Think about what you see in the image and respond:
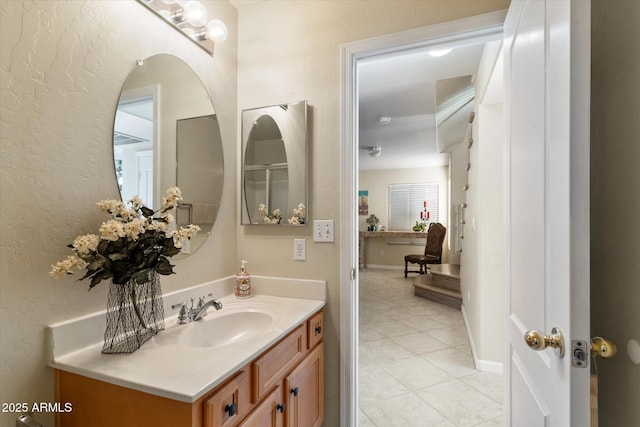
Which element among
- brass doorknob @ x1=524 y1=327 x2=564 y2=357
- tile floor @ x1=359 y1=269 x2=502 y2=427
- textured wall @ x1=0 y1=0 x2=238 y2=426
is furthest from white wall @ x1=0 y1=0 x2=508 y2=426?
brass doorknob @ x1=524 y1=327 x2=564 y2=357

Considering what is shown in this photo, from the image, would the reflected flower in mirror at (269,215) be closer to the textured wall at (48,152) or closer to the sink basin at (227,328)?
the sink basin at (227,328)

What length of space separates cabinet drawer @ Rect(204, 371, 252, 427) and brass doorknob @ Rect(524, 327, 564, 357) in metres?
0.82

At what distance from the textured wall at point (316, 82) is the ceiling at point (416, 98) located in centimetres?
19

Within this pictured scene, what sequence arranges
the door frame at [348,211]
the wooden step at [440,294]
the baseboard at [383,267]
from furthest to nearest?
1. the baseboard at [383,267]
2. the wooden step at [440,294]
3. the door frame at [348,211]

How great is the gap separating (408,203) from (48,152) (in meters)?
7.25

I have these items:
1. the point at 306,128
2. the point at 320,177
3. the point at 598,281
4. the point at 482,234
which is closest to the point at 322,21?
the point at 306,128

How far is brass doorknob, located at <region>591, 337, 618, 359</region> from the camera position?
0.66 metres

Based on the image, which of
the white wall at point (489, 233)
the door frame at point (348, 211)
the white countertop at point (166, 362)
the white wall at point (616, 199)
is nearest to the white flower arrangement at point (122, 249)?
the white countertop at point (166, 362)

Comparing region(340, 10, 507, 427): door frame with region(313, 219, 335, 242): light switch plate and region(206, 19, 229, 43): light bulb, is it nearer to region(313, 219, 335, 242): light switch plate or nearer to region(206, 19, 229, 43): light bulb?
region(313, 219, 335, 242): light switch plate

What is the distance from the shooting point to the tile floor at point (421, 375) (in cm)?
192

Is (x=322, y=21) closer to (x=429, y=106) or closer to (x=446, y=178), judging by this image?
(x=429, y=106)

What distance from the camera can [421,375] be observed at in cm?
240

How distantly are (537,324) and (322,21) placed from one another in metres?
1.64

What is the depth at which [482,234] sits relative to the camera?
7.97ft
